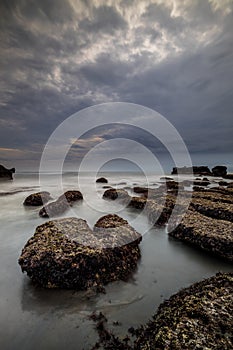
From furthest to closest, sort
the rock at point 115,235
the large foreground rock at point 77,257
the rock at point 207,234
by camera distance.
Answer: the rock at point 207,234, the rock at point 115,235, the large foreground rock at point 77,257

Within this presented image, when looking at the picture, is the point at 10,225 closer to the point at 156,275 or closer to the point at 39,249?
the point at 39,249

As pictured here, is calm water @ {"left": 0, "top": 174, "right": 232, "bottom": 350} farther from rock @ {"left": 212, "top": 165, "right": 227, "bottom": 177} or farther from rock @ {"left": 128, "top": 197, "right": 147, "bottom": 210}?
rock @ {"left": 212, "top": 165, "right": 227, "bottom": 177}

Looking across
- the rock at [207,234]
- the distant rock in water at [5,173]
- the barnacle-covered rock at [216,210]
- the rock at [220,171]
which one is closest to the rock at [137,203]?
the barnacle-covered rock at [216,210]

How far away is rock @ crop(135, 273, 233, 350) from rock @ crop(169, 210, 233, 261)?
187 centimetres

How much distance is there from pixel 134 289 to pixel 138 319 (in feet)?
1.89

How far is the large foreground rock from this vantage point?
293 centimetres

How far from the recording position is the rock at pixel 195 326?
163 centimetres

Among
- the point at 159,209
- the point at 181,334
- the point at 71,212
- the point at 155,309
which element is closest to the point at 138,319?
the point at 155,309

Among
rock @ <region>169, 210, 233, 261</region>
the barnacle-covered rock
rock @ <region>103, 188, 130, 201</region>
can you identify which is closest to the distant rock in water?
rock @ <region>103, 188, 130, 201</region>

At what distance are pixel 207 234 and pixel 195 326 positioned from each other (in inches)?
114

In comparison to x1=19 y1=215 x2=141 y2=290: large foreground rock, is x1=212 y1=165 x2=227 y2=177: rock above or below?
above

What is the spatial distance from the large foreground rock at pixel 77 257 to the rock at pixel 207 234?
1.64m

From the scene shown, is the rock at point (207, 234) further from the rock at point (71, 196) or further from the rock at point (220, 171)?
the rock at point (220, 171)

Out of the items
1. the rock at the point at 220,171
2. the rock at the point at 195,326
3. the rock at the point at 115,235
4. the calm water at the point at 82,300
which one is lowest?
the calm water at the point at 82,300
